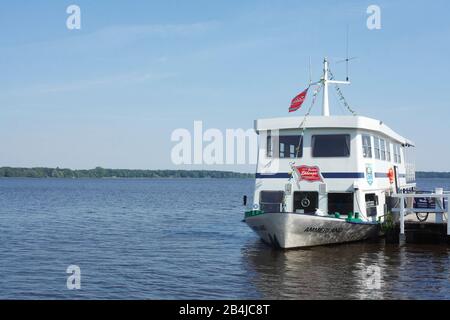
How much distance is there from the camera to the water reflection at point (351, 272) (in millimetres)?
15312

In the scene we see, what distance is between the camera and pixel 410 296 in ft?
49.1

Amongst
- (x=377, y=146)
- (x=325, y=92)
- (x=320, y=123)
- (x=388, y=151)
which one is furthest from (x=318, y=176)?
(x=388, y=151)

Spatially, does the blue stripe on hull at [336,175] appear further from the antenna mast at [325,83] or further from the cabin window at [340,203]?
the antenna mast at [325,83]

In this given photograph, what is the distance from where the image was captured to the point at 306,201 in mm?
22172

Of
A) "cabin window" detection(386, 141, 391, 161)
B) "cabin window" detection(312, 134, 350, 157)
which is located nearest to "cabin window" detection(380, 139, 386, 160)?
"cabin window" detection(386, 141, 391, 161)

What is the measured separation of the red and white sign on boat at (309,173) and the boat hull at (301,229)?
187cm

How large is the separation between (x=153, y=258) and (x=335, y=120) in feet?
28.6

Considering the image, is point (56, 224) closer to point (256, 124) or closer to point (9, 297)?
point (256, 124)

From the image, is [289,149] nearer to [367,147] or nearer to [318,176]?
[318,176]

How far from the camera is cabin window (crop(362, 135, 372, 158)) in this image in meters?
22.7

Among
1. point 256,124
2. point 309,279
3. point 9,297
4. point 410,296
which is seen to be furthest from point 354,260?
point 9,297

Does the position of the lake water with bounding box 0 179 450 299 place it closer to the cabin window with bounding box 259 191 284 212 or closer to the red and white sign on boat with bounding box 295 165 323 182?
the cabin window with bounding box 259 191 284 212

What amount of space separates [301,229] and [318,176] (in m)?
2.48

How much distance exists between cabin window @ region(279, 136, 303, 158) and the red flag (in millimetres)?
1305
